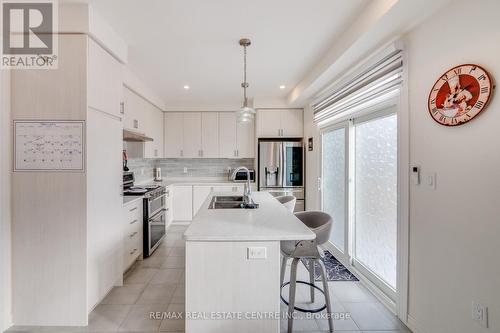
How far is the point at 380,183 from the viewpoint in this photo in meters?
2.63

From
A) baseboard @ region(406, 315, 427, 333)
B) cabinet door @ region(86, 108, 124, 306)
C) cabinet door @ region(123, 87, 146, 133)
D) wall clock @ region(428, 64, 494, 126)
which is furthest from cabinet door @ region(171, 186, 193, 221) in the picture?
wall clock @ region(428, 64, 494, 126)

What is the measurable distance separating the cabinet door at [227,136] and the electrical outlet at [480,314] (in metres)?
4.35

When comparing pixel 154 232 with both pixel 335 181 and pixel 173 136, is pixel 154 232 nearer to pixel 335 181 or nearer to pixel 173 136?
pixel 173 136

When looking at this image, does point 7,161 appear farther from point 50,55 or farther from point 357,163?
point 357,163

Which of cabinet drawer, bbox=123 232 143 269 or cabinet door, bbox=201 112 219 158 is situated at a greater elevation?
cabinet door, bbox=201 112 219 158

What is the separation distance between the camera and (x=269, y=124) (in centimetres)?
495

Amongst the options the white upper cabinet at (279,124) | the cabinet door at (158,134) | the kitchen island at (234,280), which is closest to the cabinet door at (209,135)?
the cabinet door at (158,134)

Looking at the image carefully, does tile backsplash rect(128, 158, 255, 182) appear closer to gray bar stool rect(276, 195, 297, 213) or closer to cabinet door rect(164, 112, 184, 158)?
cabinet door rect(164, 112, 184, 158)

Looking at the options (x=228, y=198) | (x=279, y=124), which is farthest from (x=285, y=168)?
(x=228, y=198)

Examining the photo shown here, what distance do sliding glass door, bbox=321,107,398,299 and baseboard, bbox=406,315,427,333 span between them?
31 centimetres

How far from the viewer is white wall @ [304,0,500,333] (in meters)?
1.35

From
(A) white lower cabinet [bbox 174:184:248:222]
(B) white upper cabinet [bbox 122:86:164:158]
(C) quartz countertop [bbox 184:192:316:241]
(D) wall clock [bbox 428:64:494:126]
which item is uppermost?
(B) white upper cabinet [bbox 122:86:164:158]

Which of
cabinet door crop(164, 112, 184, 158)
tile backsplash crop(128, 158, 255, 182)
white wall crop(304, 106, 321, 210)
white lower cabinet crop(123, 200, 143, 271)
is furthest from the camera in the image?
tile backsplash crop(128, 158, 255, 182)

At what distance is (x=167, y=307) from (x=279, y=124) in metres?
3.65
